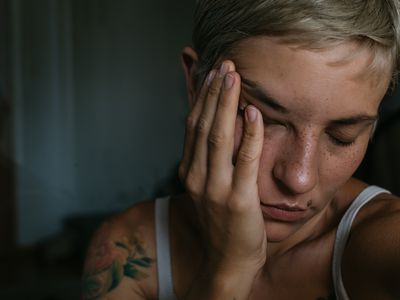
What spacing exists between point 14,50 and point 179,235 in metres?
2.05

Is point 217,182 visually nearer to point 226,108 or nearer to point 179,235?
point 226,108

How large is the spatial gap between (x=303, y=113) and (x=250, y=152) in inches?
4.4

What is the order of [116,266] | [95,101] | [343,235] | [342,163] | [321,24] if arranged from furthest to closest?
[95,101], [116,266], [343,235], [342,163], [321,24]

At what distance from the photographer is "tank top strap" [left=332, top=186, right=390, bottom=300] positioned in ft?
3.77

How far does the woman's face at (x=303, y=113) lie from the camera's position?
38.0 inches

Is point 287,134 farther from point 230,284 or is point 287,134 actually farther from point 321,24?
point 230,284

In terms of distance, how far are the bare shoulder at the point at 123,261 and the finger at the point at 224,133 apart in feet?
1.34

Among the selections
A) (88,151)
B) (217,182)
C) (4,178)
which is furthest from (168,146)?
(217,182)

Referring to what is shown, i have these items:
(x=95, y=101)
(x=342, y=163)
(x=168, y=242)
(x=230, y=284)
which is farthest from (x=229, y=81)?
(x=95, y=101)

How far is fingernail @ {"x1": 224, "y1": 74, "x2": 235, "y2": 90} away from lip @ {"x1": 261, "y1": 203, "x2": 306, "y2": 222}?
0.76ft

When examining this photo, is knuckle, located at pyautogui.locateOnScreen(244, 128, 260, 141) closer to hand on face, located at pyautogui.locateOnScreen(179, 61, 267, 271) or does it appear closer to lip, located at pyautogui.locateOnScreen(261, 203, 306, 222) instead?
hand on face, located at pyautogui.locateOnScreen(179, 61, 267, 271)

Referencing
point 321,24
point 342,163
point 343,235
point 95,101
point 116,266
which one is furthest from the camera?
point 95,101

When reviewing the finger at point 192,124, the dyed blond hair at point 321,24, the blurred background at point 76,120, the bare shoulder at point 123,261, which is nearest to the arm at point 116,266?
the bare shoulder at point 123,261

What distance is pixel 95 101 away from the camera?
301cm
